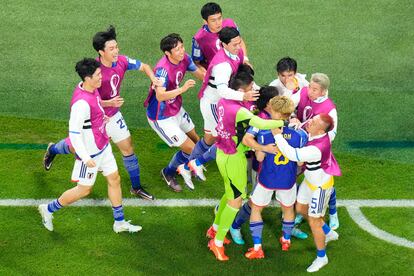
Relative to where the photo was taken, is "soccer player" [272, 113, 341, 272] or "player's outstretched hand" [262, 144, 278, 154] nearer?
"soccer player" [272, 113, 341, 272]

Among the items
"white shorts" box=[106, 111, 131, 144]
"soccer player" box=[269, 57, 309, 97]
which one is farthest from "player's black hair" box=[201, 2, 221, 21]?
"white shorts" box=[106, 111, 131, 144]

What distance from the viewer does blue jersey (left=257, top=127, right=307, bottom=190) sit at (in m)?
7.93

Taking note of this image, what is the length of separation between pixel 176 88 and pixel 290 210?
211cm

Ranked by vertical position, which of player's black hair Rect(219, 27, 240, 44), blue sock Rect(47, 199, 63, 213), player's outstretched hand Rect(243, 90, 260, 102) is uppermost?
player's black hair Rect(219, 27, 240, 44)

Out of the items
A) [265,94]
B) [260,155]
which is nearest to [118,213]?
[260,155]

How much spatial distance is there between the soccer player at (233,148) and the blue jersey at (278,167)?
0.13 meters

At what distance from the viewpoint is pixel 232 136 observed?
26.9ft

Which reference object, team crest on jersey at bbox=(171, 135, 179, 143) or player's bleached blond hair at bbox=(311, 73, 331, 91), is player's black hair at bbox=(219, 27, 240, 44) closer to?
player's bleached blond hair at bbox=(311, 73, 331, 91)

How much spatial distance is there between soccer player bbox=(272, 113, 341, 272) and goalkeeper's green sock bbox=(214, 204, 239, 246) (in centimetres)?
71

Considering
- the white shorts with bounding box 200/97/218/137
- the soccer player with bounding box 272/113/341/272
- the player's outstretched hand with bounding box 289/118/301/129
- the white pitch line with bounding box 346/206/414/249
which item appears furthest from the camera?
the white shorts with bounding box 200/97/218/137

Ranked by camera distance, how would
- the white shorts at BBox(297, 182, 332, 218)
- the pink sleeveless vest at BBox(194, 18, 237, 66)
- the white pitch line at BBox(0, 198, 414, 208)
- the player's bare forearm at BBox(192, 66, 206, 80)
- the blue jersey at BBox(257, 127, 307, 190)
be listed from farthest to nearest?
the pink sleeveless vest at BBox(194, 18, 237, 66)
the player's bare forearm at BBox(192, 66, 206, 80)
the white pitch line at BBox(0, 198, 414, 208)
the white shorts at BBox(297, 182, 332, 218)
the blue jersey at BBox(257, 127, 307, 190)

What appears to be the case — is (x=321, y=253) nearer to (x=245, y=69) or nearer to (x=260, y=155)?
(x=260, y=155)

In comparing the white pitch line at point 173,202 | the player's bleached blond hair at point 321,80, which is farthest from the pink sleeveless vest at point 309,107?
the white pitch line at point 173,202

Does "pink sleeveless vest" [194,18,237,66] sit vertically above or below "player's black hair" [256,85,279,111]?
above
